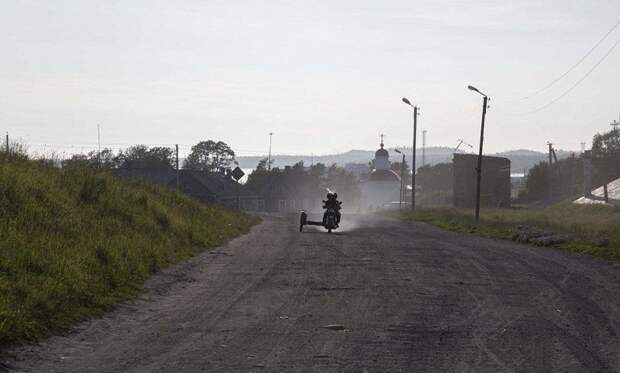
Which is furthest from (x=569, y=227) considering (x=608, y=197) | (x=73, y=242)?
(x=608, y=197)

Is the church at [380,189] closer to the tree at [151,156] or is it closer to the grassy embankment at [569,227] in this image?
the tree at [151,156]

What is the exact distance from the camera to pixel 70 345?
10.1 m

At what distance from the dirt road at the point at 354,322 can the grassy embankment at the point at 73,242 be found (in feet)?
1.60

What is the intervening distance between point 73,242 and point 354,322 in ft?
22.3

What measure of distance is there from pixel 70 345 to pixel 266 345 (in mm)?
2207

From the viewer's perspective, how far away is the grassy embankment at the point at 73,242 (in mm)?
11398

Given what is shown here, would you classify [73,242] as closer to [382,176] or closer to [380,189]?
[380,189]

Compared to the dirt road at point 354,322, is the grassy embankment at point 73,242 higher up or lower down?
higher up

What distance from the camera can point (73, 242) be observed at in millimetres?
16297

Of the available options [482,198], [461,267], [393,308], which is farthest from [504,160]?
[393,308]

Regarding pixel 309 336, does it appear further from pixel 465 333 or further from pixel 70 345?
pixel 70 345

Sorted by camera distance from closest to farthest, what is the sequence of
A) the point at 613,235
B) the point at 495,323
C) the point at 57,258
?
the point at 495,323, the point at 57,258, the point at 613,235

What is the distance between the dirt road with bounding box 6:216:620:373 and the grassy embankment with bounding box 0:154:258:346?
1.60ft

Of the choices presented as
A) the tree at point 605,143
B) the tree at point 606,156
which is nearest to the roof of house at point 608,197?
the tree at point 606,156
